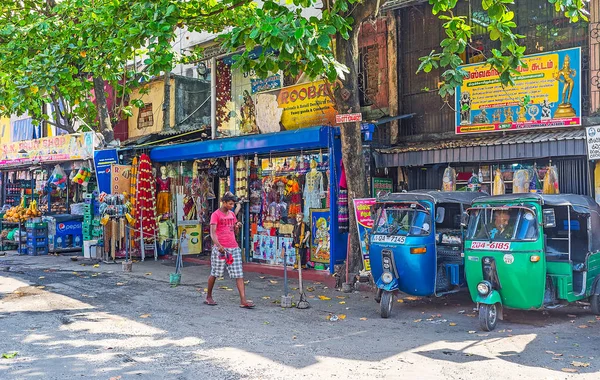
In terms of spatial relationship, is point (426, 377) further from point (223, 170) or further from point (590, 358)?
point (223, 170)

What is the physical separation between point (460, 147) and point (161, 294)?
6468 mm

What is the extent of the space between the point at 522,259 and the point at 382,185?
5221 millimetres

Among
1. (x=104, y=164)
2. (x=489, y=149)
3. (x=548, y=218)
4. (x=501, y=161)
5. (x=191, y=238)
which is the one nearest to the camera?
(x=548, y=218)

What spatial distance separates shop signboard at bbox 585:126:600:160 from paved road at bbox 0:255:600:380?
264 cm

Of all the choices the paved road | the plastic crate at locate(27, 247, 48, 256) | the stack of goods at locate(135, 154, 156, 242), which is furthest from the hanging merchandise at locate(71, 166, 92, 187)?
the paved road

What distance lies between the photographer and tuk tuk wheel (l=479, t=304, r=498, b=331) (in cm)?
790

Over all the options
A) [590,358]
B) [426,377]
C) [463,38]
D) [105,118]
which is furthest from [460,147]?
[105,118]

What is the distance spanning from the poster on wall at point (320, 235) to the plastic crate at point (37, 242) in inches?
378

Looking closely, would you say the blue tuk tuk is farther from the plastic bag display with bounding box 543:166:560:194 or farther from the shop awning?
the plastic bag display with bounding box 543:166:560:194

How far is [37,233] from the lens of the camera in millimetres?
17938

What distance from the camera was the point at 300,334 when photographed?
7781 mm

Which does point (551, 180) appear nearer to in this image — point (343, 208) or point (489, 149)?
point (489, 149)

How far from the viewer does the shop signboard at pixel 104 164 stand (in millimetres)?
16188

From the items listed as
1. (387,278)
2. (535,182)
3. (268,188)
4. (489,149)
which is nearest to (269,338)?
(387,278)
